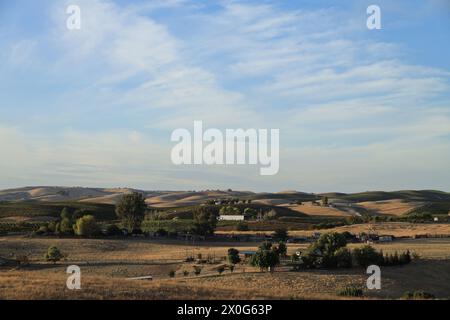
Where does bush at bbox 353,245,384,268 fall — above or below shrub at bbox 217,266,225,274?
above

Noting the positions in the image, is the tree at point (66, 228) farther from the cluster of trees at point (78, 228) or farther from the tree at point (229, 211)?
the tree at point (229, 211)

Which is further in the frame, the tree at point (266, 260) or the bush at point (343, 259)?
the bush at point (343, 259)

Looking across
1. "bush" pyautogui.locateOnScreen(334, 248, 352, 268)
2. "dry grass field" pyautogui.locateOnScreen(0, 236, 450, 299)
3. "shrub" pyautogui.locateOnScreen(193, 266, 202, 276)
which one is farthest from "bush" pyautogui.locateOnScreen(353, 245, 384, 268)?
"shrub" pyautogui.locateOnScreen(193, 266, 202, 276)

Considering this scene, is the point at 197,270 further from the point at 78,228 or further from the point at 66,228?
the point at 66,228

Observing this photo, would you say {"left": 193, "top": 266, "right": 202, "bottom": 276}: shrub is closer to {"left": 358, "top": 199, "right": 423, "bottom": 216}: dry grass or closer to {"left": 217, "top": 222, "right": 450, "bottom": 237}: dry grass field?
{"left": 217, "top": 222, "right": 450, "bottom": 237}: dry grass field

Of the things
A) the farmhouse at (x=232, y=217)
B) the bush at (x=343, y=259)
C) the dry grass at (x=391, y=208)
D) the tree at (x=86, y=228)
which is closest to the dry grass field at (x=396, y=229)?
the tree at (x=86, y=228)

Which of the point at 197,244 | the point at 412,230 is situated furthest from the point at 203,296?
the point at 412,230

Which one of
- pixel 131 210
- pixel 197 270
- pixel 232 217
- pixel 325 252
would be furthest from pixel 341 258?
pixel 232 217

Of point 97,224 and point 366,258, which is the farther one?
point 97,224

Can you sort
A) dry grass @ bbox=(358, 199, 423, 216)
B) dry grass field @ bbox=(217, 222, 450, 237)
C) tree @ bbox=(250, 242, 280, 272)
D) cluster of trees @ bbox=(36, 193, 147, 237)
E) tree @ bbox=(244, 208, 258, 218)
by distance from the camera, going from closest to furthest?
tree @ bbox=(250, 242, 280, 272) < cluster of trees @ bbox=(36, 193, 147, 237) < dry grass field @ bbox=(217, 222, 450, 237) < tree @ bbox=(244, 208, 258, 218) < dry grass @ bbox=(358, 199, 423, 216)
